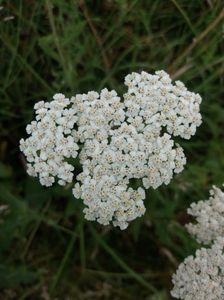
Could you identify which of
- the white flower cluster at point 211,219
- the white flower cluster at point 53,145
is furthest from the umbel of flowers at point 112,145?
the white flower cluster at point 211,219

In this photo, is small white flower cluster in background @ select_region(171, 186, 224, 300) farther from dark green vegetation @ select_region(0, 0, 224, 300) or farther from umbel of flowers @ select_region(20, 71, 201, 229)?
umbel of flowers @ select_region(20, 71, 201, 229)

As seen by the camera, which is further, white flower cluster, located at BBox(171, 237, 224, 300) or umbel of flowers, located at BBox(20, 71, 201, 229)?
white flower cluster, located at BBox(171, 237, 224, 300)

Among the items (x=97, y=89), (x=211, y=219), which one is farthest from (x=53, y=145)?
(x=211, y=219)

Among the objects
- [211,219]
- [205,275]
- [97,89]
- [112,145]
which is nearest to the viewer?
[112,145]

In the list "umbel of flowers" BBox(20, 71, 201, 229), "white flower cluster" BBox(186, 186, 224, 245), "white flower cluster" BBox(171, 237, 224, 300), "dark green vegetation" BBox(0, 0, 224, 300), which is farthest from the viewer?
"dark green vegetation" BBox(0, 0, 224, 300)

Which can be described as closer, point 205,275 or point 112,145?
point 112,145

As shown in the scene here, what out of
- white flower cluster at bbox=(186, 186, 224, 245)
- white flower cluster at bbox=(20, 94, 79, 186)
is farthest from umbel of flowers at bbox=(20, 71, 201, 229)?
white flower cluster at bbox=(186, 186, 224, 245)

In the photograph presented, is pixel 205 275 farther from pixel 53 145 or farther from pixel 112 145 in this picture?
pixel 53 145

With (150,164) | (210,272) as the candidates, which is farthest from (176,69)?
(210,272)
